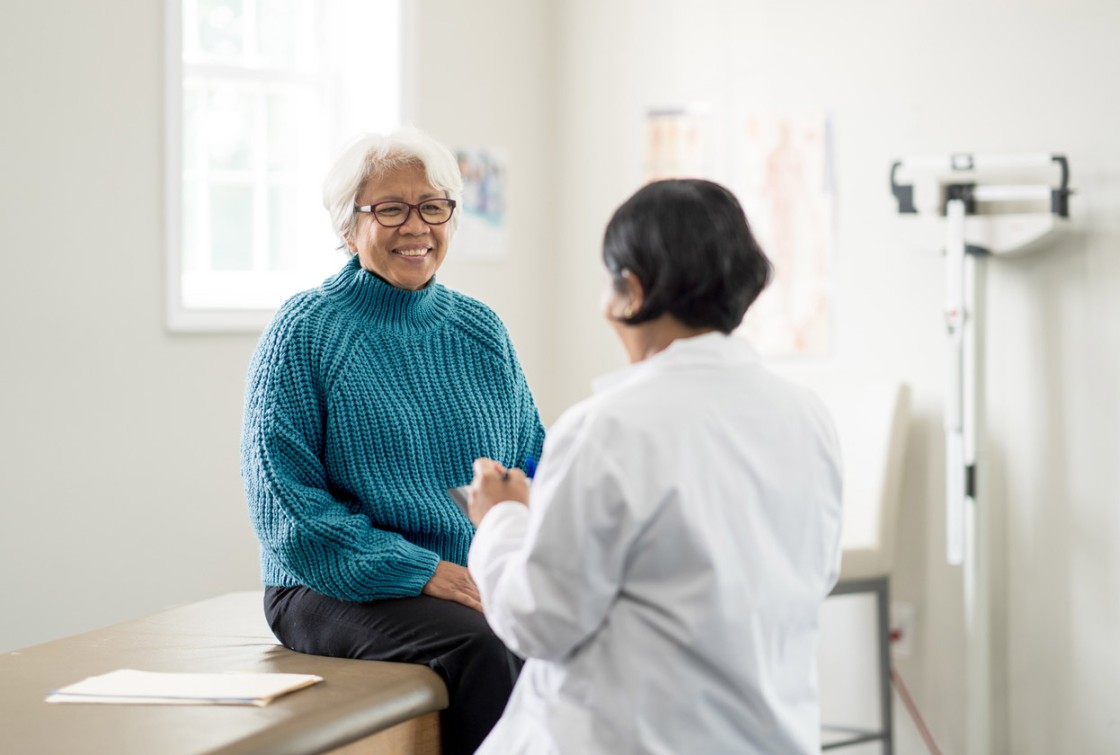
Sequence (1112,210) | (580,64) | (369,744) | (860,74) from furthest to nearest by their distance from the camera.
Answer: (580,64), (860,74), (1112,210), (369,744)

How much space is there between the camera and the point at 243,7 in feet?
12.8

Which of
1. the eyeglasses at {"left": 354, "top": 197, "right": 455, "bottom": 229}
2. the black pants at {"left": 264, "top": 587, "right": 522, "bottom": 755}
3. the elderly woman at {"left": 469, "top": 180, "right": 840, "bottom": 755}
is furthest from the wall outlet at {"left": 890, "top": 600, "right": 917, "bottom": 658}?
the elderly woman at {"left": 469, "top": 180, "right": 840, "bottom": 755}

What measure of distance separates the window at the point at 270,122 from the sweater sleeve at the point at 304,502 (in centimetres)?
161

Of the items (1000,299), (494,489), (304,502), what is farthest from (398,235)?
(1000,299)

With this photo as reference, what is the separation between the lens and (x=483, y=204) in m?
4.18

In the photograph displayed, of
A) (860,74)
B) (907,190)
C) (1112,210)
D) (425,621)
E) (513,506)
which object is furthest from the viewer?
(860,74)

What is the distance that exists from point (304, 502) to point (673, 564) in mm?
909

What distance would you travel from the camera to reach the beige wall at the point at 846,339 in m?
3.07

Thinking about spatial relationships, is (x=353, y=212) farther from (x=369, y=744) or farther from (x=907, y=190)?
(x=907, y=190)

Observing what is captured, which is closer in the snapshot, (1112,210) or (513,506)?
(513,506)

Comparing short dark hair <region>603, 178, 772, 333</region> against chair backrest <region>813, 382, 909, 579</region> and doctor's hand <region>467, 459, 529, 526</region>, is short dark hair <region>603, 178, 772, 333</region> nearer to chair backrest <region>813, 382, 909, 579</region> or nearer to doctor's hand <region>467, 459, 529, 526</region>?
doctor's hand <region>467, 459, 529, 526</region>

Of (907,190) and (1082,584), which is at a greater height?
(907,190)

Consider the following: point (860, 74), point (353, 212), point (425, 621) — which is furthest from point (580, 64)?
point (425, 621)

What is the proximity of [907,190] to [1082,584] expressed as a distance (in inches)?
41.6
